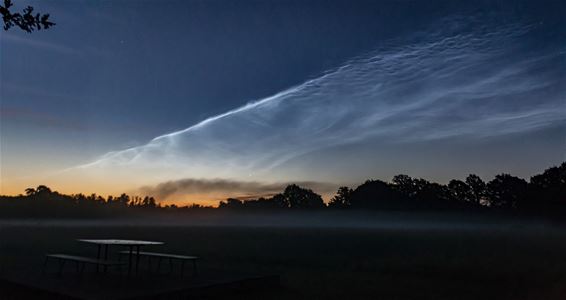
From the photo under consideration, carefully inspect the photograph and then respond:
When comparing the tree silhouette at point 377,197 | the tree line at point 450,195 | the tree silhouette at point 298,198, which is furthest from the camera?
the tree silhouette at point 298,198

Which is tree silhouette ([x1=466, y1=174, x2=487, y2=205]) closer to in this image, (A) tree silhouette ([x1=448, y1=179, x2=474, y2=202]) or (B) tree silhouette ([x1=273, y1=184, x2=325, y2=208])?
(A) tree silhouette ([x1=448, y1=179, x2=474, y2=202])

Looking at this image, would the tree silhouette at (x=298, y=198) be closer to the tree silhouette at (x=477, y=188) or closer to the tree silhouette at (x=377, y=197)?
the tree silhouette at (x=377, y=197)

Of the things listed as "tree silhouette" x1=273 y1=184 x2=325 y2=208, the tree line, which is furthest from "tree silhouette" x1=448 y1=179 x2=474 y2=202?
"tree silhouette" x1=273 y1=184 x2=325 y2=208

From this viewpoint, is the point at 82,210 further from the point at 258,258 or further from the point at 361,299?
the point at 361,299

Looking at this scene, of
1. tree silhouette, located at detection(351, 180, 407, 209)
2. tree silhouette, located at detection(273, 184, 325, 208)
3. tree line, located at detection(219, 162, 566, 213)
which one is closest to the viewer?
tree line, located at detection(219, 162, 566, 213)

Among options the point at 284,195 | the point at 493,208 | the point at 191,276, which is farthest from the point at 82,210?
the point at 191,276

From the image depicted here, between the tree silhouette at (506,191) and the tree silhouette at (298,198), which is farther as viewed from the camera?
the tree silhouette at (298,198)

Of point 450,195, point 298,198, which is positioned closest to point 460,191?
point 450,195

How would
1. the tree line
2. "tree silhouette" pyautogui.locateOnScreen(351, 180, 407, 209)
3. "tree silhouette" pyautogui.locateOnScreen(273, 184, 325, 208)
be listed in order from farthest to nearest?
"tree silhouette" pyautogui.locateOnScreen(273, 184, 325, 208) < "tree silhouette" pyautogui.locateOnScreen(351, 180, 407, 209) < the tree line

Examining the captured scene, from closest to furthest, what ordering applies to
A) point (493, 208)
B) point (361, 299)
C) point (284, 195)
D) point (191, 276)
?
point (361, 299) < point (191, 276) < point (493, 208) < point (284, 195)

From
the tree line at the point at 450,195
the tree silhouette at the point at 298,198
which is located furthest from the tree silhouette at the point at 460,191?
the tree silhouette at the point at 298,198

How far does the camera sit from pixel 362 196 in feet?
342

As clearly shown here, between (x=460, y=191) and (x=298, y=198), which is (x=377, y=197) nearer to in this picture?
(x=460, y=191)

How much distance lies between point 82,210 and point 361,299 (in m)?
108
